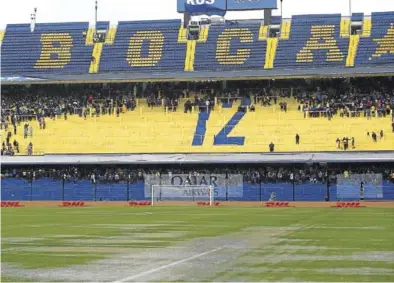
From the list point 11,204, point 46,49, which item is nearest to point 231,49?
point 46,49

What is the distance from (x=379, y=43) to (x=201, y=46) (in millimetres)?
16445

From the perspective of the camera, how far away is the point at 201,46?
85.7 metres

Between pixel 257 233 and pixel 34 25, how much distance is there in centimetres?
6750

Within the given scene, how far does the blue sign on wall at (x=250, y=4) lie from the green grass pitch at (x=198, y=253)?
5678cm

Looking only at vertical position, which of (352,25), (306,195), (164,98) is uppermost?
(352,25)

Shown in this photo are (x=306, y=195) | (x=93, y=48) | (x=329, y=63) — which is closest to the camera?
(x=306, y=195)

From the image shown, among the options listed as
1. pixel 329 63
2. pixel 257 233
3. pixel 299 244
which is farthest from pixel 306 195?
pixel 299 244

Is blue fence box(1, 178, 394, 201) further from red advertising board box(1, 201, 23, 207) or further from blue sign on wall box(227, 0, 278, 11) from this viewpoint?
blue sign on wall box(227, 0, 278, 11)

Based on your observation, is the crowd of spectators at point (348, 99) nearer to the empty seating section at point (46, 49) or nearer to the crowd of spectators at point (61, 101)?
the crowd of spectators at point (61, 101)

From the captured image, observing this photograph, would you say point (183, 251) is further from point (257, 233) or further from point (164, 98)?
point (164, 98)

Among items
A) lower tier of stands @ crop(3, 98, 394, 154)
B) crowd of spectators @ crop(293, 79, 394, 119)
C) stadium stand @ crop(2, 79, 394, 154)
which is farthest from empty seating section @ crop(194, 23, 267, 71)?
crowd of spectators @ crop(293, 79, 394, 119)

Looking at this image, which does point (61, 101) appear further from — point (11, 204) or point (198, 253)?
point (198, 253)

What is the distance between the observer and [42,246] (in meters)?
23.1

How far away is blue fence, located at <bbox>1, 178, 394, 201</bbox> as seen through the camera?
63500 millimetres
